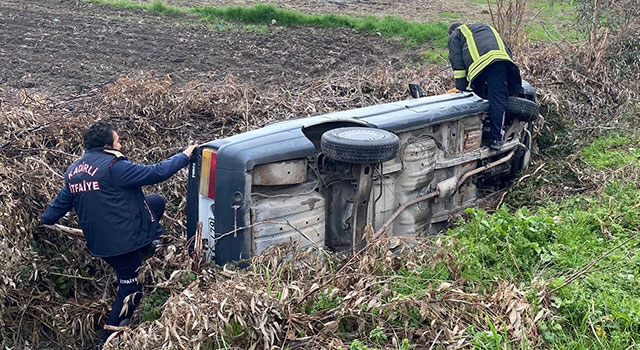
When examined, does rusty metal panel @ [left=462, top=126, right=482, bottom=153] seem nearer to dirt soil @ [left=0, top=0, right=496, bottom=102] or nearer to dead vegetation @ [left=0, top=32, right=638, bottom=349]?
dead vegetation @ [left=0, top=32, right=638, bottom=349]

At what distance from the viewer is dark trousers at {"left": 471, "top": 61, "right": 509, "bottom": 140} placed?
5801mm

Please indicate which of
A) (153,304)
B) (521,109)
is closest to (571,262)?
(521,109)

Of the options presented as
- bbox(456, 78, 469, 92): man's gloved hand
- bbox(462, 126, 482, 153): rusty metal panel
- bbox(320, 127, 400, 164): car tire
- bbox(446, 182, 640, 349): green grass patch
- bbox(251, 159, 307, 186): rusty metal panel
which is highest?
bbox(320, 127, 400, 164): car tire

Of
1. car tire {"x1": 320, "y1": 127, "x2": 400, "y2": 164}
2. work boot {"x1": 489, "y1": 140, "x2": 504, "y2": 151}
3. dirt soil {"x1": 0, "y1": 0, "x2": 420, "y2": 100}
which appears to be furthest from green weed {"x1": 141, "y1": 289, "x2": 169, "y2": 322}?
dirt soil {"x1": 0, "y1": 0, "x2": 420, "y2": 100}

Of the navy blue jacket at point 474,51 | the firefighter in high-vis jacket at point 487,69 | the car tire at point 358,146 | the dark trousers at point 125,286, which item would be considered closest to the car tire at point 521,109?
the firefighter in high-vis jacket at point 487,69

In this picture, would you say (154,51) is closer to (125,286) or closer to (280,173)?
(125,286)

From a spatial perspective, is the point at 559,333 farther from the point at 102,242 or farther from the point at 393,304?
the point at 102,242

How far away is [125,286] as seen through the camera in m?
4.46

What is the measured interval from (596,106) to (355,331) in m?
6.78

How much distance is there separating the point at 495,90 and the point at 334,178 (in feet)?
7.57

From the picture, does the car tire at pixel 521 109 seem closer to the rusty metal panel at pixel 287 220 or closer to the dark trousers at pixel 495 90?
the dark trousers at pixel 495 90

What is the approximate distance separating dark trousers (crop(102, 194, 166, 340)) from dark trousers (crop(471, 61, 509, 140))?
3.29 meters

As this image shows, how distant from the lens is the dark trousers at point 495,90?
19.0 ft

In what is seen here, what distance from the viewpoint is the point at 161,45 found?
13.0m
